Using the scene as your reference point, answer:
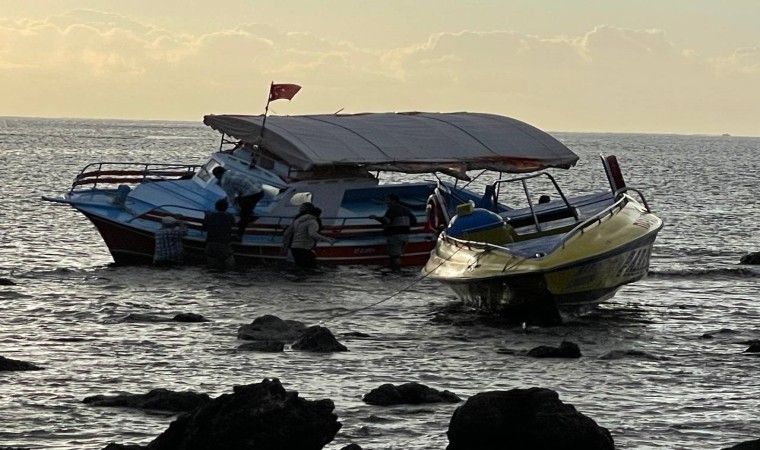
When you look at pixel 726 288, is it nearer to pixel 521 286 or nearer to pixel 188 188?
pixel 521 286

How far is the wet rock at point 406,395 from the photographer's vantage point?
18.9 meters

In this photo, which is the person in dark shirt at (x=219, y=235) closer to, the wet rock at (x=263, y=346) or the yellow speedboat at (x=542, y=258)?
the yellow speedboat at (x=542, y=258)

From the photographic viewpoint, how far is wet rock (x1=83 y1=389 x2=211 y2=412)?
18.0 metres

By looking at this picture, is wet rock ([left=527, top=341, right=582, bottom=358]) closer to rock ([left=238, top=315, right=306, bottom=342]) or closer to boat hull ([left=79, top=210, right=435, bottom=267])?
rock ([left=238, top=315, right=306, bottom=342])

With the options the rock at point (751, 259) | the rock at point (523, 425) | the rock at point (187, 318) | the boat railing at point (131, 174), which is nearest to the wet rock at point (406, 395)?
the rock at point (523, 425)

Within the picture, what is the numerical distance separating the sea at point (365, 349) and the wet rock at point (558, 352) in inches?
7.3

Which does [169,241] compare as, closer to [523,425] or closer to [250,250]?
[250,250]

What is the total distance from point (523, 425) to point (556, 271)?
Result: 10.3 metres

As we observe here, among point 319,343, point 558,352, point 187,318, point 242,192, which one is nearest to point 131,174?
point 242,192

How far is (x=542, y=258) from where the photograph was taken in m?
25.0

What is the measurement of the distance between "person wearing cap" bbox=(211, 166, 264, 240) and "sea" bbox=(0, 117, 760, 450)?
4.02 feet

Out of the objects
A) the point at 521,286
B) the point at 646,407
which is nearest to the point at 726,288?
the point at 521,286

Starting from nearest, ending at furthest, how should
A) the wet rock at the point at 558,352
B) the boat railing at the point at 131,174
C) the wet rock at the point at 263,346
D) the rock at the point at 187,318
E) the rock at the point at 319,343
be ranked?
the wet rock at the point at 558,352 → the wet rock at the point at 263,346 → the rock at the point at 319,343 → the rock at the point at 187,318 → the boat railing at the point at 131,174

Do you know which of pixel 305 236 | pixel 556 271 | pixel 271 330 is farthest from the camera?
pixel 305 236
